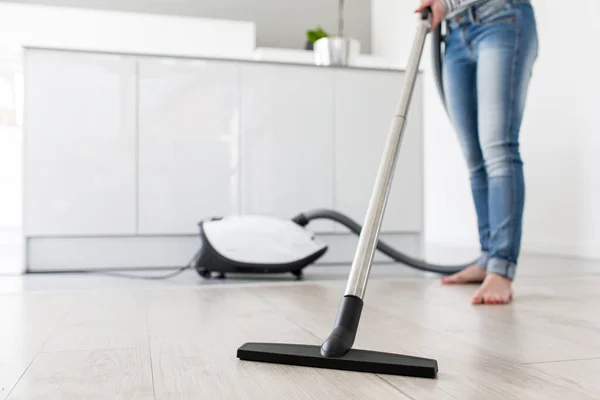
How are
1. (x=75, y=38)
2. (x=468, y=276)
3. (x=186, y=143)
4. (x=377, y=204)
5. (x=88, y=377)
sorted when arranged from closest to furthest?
(x=88, y=377)
(x=377, y=204)
(x=468, y=276)
(x=186, y=143)
(x=75, y=38)

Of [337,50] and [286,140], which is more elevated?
[337,50]

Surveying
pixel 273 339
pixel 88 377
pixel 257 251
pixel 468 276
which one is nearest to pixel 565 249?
pixel 468 276

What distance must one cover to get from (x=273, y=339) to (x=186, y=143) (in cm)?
147

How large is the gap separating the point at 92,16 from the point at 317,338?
13.5 ft

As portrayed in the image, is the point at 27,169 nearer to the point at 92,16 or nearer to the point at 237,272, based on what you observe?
the point at 237,272

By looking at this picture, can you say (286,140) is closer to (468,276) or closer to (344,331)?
(468,276)

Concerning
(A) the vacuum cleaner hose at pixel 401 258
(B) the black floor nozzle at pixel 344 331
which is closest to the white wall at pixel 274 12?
(A) the vacuum cleaner hose at pixel 401 258

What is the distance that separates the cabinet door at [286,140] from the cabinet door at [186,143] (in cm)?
6

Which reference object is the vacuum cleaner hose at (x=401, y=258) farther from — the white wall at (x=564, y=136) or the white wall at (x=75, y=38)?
the white wall at (x=75, y=38)

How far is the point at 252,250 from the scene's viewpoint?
1.92 metres

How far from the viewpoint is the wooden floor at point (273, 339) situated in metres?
0.66

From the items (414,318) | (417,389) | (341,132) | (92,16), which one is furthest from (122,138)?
(92,16)

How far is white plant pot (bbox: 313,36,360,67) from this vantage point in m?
2.65

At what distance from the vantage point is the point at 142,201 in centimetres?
223
